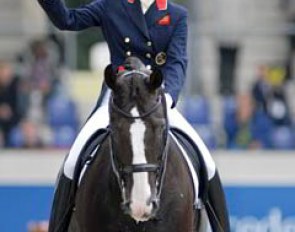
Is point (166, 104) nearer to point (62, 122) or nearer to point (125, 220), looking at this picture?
point (125, 220)

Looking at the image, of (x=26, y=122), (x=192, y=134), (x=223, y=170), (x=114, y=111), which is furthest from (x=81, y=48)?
(x=114, y=111)

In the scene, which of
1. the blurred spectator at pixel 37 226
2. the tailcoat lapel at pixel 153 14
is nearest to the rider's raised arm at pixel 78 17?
the tailcoat lapel at pixel 153 14

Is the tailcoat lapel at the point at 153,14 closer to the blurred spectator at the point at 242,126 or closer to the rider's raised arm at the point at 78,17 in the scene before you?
the rider's raised arm at the point at 78,17

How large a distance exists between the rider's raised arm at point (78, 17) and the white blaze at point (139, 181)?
1.10 m

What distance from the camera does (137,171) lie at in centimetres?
588

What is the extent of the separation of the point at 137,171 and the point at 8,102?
8.79 m

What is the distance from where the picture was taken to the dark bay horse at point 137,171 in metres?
5.93

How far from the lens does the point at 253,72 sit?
16.3 metres

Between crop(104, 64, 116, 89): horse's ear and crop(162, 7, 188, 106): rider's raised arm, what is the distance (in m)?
0.81

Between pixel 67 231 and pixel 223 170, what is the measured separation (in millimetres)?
7085

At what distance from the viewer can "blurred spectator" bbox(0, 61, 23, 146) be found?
1445 centimetres

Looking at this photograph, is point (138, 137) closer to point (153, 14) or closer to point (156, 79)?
point (156, 79)

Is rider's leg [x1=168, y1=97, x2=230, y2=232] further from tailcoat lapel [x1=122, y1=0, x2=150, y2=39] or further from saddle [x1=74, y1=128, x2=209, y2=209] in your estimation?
tailcoat lapel [x1=122, y1=0, x2=150, y2=39]

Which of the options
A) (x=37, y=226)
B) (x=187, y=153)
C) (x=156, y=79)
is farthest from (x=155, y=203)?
(x=37, y=226)
